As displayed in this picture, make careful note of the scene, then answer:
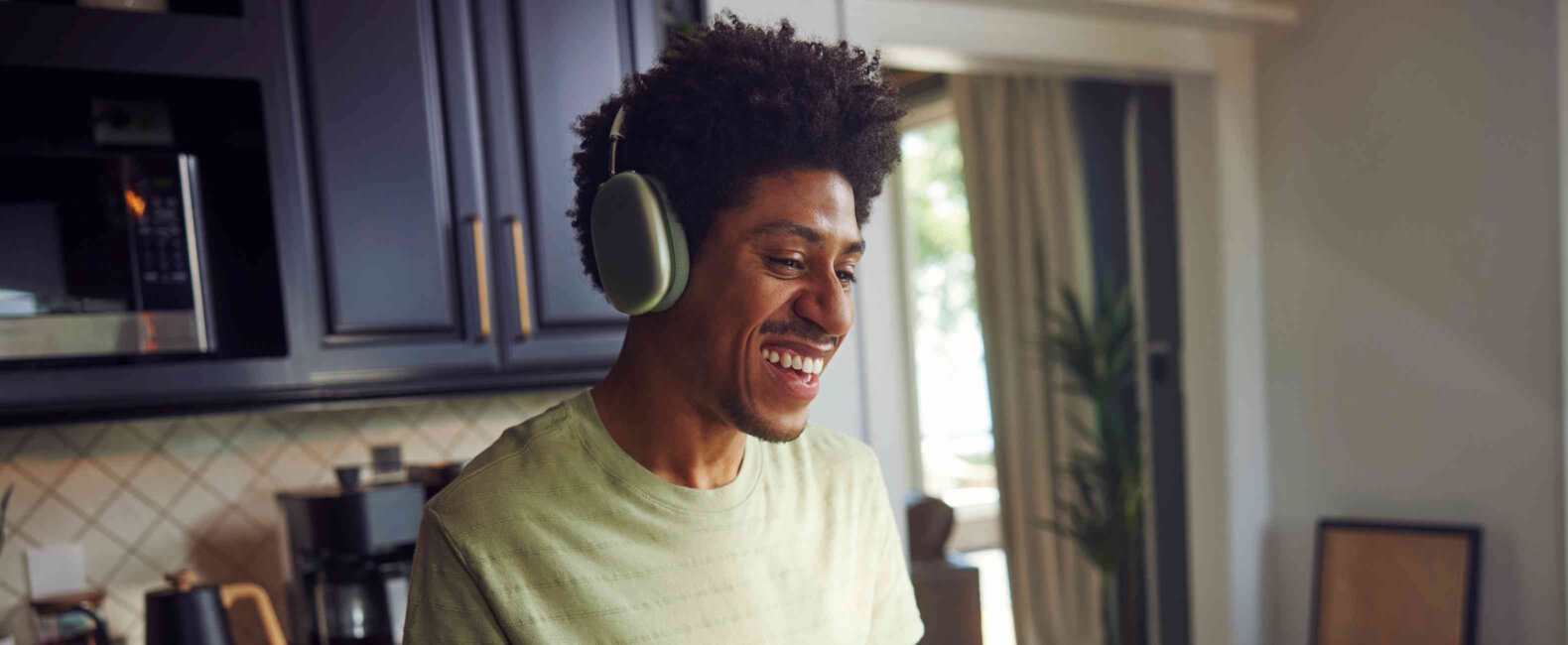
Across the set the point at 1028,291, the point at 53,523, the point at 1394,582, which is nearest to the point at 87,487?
the point at 53,523

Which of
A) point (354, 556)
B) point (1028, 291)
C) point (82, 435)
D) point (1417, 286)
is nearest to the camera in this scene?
point (354, 556)

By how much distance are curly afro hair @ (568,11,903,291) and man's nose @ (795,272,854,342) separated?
0.35ft

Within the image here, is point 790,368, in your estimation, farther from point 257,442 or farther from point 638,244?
point 257,442

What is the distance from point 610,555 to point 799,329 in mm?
275

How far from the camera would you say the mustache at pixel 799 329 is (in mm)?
903

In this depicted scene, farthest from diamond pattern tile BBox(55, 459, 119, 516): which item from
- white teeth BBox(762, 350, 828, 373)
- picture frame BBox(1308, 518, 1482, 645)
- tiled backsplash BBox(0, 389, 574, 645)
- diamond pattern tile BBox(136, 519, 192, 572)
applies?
picture frame BBox(1308, 518, 1482, 645)

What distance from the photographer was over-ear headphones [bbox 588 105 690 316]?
89cm

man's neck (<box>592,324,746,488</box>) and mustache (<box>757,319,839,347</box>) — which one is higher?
mustache (<box>757,319,839,347</box>)

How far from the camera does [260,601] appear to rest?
74.2 inches

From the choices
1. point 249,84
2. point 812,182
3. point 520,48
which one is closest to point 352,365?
point 249,84

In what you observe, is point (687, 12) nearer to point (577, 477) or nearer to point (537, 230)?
point (537, 230)

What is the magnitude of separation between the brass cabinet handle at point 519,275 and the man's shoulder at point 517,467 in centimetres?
96

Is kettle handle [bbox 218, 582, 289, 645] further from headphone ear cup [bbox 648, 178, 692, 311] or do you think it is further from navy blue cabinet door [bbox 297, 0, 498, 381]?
headphone ear cup [bbox 648, 178, 692, 311]

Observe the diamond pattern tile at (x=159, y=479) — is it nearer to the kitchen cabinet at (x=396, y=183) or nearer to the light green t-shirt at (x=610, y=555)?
the kitchen cabinet at (x=396, y=183)
